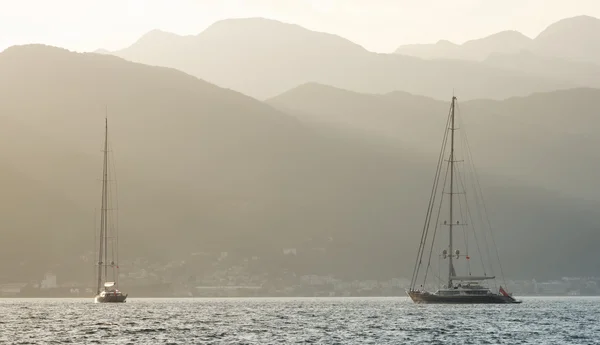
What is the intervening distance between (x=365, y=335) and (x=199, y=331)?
56.9 ft

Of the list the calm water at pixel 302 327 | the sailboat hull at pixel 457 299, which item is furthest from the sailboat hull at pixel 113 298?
the sailboat hull at pixel 457 299

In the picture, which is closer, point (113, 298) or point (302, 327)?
point (302, 327)

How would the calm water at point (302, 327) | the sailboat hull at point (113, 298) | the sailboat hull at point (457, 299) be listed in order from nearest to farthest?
the calm water at point (302, 327)
the sailboat hull at point (457, 299)
the sailboat hull at point (113, 298)

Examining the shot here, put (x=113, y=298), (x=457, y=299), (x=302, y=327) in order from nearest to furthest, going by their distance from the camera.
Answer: (x=302, y=327), (x=457, y=299), (x=113, y=298)

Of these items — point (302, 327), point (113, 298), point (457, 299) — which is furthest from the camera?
point (113, 298)

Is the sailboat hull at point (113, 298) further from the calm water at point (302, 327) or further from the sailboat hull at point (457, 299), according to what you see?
the sailboat hull at point (457, 299)

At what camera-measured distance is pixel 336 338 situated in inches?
4336

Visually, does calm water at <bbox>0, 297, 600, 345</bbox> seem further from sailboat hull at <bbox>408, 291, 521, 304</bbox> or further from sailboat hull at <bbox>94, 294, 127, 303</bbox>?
sailboat hull at <bbox>94, 294, 127, 303</bbox>

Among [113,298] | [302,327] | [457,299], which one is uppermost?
[113,298]

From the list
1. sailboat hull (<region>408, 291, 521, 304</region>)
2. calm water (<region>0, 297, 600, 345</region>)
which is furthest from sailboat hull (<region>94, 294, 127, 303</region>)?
sailboat hull (<region>408, 291, 521, 304</region>)

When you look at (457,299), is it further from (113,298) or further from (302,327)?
(113,298)

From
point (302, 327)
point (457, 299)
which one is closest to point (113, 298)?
point (457, 299)

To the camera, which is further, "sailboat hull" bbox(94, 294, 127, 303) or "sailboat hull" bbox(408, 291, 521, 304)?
"sailboat hull" bbox(94, 294, 127, 303)

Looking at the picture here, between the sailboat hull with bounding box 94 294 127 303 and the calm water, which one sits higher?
the sailboat hull with bounding box 94 294 127 303
